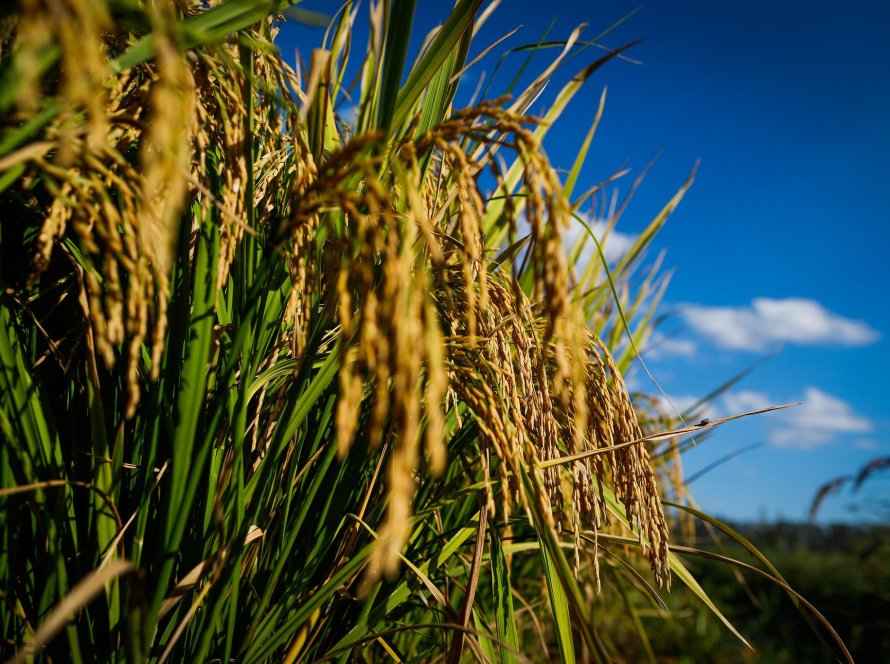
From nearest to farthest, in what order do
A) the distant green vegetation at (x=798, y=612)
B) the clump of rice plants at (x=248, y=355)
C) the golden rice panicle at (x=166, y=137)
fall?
the golden rice panicle at (x=166, y=137)
the clump of rice plants at (x=248, y=355)
the distant green vegetation at (x=798, y=612)

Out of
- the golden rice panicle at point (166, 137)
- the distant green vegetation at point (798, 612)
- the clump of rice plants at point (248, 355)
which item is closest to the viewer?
the golden rice panicle at point (166, 137)

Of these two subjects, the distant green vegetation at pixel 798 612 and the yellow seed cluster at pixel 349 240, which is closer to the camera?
the yellow seed cluster at pixel 349 240

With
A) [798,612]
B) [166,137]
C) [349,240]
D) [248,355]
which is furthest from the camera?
[798,612]

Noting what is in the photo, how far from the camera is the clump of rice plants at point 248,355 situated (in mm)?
555

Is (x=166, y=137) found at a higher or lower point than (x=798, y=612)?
higher

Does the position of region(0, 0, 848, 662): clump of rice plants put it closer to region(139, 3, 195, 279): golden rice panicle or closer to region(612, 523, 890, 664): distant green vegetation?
region(139, 3, 195, 279): golden rice panicle

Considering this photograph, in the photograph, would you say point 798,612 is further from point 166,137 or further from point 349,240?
point 166,137

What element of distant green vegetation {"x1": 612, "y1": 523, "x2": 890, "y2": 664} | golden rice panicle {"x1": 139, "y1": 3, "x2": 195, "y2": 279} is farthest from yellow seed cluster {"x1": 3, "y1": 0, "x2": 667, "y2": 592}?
distant green vegetation {"x1": 612, "y1": 523, "x2": 890, "y2": 664}

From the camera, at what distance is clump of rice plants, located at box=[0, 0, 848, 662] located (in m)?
0.56

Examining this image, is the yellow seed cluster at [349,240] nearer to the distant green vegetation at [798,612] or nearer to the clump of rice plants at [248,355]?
the clump of rice plants at [248,355]

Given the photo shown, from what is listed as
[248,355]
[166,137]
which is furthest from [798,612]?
[166,137]

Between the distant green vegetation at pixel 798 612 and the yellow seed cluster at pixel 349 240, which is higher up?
the yellow seed cluster at pixel 349 240

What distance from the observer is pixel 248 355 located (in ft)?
2.86

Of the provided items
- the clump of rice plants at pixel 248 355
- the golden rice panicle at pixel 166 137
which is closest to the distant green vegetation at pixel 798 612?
the clump of rice plants at pixel 248 355
